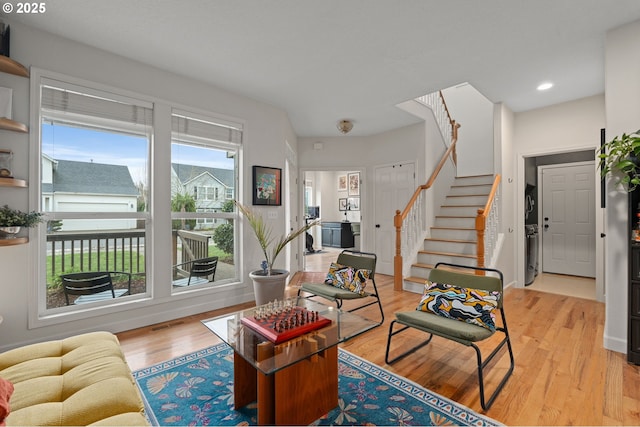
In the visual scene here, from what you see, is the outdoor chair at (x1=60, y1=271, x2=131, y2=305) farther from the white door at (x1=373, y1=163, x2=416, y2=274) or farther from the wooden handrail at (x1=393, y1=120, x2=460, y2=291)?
the white door at (x1=373, y1=163, x2=416, y2=274)

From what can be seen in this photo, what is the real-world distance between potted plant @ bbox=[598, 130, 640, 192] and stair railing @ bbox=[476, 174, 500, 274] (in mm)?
1374

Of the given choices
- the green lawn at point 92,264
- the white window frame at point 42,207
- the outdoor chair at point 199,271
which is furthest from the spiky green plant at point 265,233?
the white window frame at point 42,207

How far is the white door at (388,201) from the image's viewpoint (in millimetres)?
5152

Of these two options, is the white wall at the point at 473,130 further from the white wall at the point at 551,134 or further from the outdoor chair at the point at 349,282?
the outdoor chair at the point at 349,282

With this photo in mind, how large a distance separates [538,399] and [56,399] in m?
2.54

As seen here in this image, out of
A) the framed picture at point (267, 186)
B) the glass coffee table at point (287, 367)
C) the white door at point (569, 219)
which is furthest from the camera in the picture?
the white door at point (569, 219)

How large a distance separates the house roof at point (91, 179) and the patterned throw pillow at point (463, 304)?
117 inches

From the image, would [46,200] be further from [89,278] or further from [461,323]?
[461,323]

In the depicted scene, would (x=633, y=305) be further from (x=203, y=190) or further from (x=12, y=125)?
(x=12, y=125)

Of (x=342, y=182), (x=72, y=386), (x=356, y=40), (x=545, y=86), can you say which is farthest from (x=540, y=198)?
(x=72, y=386)

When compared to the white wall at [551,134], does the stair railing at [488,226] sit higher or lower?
lower

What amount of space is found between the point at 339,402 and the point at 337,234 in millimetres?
7025

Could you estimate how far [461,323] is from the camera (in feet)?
6.60

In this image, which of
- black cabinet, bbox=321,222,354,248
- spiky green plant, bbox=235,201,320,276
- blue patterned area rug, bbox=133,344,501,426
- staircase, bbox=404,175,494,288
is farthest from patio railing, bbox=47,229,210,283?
black cabinet, bbox=321,222,354,248
